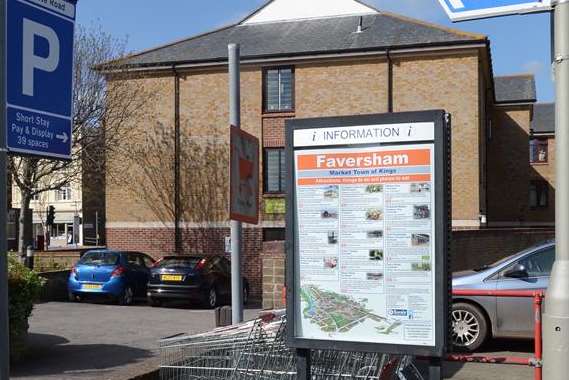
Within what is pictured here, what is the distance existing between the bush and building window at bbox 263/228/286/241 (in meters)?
16.4

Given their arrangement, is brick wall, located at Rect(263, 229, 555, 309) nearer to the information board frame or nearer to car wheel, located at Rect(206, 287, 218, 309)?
car wheel, located at Rect(206, 287, 218, 309)

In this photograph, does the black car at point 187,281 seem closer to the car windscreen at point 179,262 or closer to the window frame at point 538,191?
the car windscreen at point 179,262

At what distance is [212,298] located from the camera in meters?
18.6

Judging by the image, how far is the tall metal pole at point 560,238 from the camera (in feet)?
12.5

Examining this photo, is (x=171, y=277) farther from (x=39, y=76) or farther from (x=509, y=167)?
(x=509, y=167)

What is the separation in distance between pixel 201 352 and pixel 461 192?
773 inches

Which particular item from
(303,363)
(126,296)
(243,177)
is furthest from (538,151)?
(303,363)

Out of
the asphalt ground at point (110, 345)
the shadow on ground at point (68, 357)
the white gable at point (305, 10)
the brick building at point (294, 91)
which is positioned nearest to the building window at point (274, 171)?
the brick building at point (294, 91)

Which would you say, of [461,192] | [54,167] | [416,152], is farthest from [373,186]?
[461,192]

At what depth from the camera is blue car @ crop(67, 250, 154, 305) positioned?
728 inches

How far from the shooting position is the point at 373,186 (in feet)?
15.1

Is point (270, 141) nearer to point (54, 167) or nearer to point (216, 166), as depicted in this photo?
point (216, 166)

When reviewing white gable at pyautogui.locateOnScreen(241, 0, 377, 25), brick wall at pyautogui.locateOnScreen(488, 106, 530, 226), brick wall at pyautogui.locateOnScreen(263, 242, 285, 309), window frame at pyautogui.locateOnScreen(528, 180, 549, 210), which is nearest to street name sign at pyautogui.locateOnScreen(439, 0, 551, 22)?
brick wall at pyautogui.locateOnScreen(263, 242, 285, 309)

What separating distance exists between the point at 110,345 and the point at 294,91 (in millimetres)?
16310
